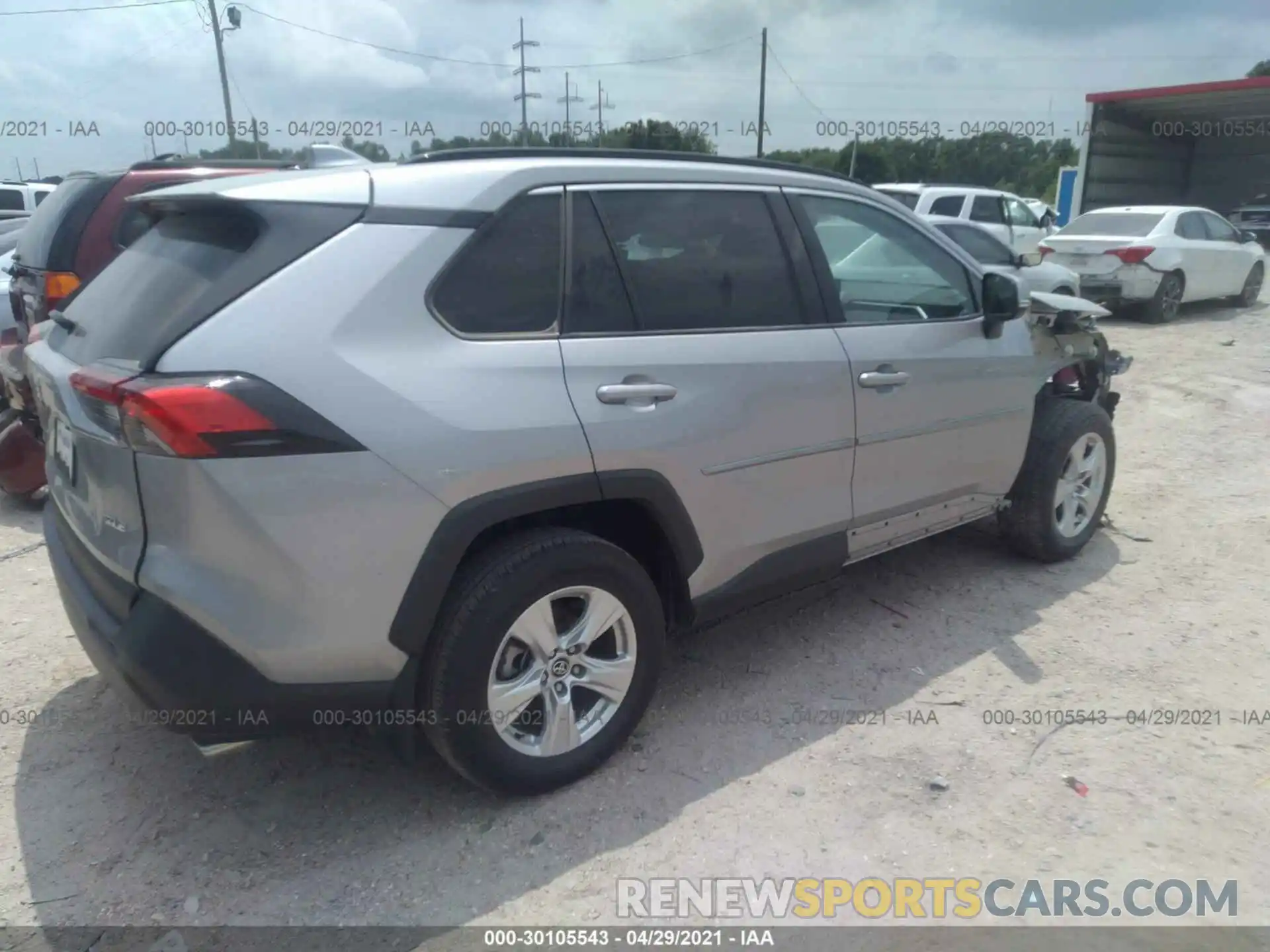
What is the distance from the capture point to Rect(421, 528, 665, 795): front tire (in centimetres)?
261

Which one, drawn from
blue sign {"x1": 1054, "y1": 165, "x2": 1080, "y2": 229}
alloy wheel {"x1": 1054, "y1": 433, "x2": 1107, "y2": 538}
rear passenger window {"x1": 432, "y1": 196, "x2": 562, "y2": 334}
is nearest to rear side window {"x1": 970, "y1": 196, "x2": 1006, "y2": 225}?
alloy wheel {"x1": 1054, "y1": 433, "x2": 1107, "y2": 538}

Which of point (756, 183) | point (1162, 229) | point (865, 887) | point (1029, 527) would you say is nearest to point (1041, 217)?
point (1162, 229)

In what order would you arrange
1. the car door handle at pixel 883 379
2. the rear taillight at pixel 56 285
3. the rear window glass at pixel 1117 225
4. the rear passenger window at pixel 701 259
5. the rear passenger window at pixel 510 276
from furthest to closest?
1. the rear window glass at pixel 1117 225
2. the rear taillight at pixel 56 285
3. the car door handle at pixel 883 379
4. the rear passenger window at pixel 701 259
5. the rear passenger window at pixel 510 276

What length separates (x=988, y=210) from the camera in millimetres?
14281

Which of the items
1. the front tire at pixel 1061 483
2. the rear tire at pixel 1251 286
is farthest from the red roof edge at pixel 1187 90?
the front tire at pixel 1061 483

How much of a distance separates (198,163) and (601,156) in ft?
13.3

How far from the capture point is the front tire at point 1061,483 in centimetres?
450

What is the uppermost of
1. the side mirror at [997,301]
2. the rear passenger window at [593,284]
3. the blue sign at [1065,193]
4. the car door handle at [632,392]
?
the blue sign at [1065,193]

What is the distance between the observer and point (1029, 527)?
457cm

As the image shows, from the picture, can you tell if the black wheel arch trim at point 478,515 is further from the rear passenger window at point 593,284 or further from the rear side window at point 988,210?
the rear side window at point 988,210

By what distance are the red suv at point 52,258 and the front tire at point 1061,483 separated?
161 inches

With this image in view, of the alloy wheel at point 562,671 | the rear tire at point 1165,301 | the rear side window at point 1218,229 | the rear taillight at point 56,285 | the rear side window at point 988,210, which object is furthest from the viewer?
the rear side window at point 988,210

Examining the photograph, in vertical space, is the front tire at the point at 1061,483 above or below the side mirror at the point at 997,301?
below

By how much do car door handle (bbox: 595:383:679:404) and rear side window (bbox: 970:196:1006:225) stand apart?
12308mm
